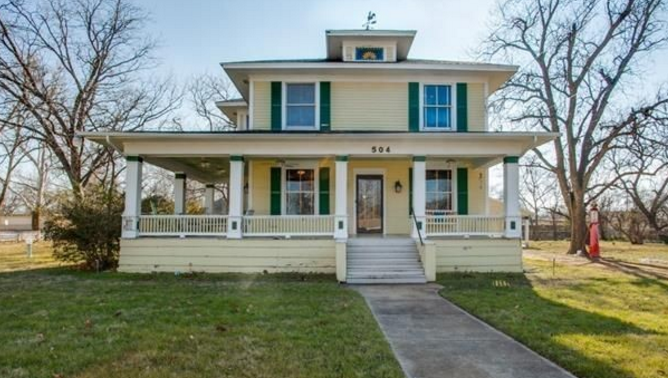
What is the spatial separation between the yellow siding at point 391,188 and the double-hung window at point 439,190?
0.75 metres

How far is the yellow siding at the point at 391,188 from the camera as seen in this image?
49.0ft

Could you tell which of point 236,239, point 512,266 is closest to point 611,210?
point 512,266

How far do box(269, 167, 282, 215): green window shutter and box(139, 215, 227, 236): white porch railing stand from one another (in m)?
2.04

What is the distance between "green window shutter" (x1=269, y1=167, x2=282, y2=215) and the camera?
576 inches

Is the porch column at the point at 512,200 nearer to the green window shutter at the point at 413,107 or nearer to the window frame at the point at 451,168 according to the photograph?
the window frame at the point at 451,168

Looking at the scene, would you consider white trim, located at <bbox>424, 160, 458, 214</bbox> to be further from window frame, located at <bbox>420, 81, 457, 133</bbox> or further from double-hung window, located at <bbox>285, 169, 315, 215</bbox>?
double-hung window, located at <bbox>285, 169, 315, 215</bbox>

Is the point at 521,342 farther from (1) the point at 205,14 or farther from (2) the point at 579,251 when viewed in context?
(2) the point at 579,251

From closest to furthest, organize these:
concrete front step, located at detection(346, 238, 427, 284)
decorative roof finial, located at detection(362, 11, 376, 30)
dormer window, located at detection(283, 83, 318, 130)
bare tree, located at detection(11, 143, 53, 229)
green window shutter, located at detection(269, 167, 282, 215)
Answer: concrete front step, located at detection(346, 238, 427, 284)
dormer window, located at detection(283, 83, 318, 130)
green window shutter, located at detection(269, 167, 282, 215)
decorative roof finial, located at detection(362, 11, 376, 30)
bare tree, located at detection(11, 143, 53, 229)

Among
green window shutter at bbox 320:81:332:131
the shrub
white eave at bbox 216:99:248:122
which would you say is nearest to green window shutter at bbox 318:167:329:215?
green window shutter at bbox 320:81:332:131

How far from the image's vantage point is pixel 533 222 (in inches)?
1426

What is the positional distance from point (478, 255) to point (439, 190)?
3.06 meters

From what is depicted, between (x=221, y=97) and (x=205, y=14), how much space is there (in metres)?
17.3

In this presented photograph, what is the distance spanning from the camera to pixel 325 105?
47.2 ft

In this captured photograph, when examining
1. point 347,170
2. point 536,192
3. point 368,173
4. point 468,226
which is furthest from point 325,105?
point 536,192
